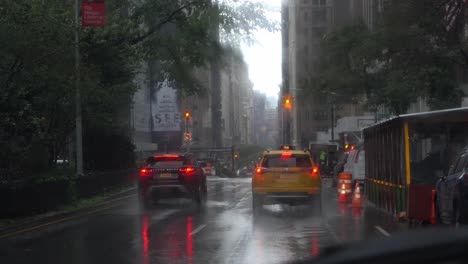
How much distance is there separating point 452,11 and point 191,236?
53.1 ft

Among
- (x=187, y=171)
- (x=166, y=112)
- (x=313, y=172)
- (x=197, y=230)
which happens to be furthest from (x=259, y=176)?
(x=166, y=112)

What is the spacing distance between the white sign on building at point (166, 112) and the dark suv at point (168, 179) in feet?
148

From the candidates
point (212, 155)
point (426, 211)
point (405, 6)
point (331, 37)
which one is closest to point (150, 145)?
point (212, 155)

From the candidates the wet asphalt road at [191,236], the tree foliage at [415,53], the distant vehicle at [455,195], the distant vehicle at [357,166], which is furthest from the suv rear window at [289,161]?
the tree foliage at [415,53]

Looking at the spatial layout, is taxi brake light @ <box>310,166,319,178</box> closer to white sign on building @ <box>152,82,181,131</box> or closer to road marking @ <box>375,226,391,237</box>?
road marking @ <box>375,226,391,237</box>

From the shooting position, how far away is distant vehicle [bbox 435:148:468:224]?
11.9 metres

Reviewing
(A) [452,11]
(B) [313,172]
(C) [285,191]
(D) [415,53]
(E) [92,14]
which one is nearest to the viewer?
(C) [285,191]

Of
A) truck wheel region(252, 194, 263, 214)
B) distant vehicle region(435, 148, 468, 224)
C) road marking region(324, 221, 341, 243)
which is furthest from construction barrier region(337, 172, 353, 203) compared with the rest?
distant vehicle region(435, 148, 468, 224)

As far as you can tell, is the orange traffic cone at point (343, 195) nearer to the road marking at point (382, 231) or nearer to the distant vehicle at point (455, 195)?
the road marking at point (382, 231)

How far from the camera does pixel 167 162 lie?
22.7 m

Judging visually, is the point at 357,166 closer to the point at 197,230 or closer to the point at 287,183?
the point at 287,183

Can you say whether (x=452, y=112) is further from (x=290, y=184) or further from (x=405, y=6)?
(x=405, y=6)

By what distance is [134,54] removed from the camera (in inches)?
1272

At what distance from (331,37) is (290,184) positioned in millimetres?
27169
